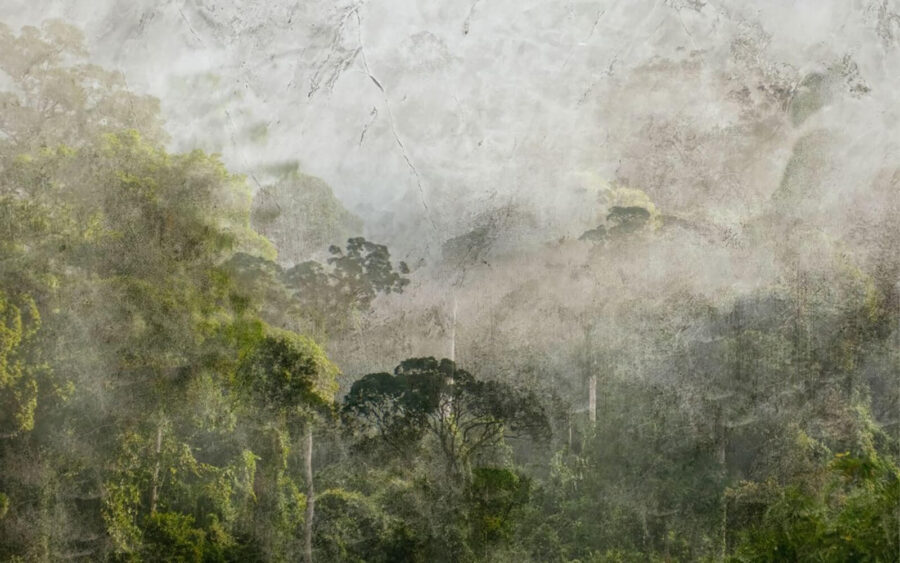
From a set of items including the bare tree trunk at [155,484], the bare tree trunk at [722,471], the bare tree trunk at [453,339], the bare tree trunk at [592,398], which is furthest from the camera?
the bare tree trunk at [155,484]

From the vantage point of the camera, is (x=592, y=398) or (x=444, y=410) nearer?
(x=592, y=398)

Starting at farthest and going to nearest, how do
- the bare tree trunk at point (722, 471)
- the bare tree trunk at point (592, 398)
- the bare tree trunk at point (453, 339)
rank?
the bare tree trunk at point (453, 339)
the bare tree trunk at point (592, 398)
the bare tree trunk at point (722, 471)

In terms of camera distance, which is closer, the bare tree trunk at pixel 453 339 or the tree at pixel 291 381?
the bare tree trunk at pixel 453 339

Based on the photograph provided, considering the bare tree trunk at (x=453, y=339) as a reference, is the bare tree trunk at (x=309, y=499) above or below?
below

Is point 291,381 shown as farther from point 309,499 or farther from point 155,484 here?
point 155,484

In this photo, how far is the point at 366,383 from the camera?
21.9ft

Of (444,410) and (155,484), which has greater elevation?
(444,410)

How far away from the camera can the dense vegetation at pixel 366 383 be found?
6.29 metres

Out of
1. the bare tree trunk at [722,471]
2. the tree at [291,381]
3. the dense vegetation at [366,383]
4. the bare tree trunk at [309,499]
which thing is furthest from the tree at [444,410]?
the bare tree trunk at [722,471]

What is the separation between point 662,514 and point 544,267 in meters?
1.90

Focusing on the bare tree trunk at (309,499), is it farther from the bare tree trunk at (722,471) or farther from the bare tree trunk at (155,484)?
the bare tree trunk at (722,471)

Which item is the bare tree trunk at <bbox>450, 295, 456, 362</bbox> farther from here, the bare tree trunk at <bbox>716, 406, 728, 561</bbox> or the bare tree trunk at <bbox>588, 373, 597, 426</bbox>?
the bare tree trunk at <bbox>716, 406, 728, 561</bbox>

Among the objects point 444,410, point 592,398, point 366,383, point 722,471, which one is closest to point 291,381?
point 366,383

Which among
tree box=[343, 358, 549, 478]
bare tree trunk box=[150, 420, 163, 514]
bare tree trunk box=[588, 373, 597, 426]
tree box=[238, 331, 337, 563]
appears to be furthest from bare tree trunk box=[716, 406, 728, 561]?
bare tree trunk box=[150, 420, 163, 514]
